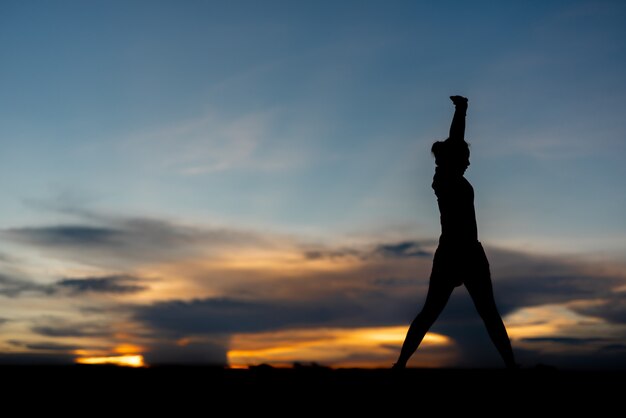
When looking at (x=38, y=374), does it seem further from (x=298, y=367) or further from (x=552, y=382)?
(x=552, y=382)

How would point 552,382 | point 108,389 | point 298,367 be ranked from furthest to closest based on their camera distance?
1. point 298,367
2. point 552,382
3. point 108,389

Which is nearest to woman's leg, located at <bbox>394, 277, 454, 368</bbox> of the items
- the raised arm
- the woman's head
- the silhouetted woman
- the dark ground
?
the silhouetted woman

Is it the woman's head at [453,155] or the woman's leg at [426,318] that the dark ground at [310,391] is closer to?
the woman's leg at [426,318]

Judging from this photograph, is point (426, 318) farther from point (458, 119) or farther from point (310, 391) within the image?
point (458, 119)

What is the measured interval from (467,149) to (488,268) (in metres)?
1.35

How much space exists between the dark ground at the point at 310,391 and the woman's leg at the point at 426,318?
0.86ft

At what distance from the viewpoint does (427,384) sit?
22.4 ft

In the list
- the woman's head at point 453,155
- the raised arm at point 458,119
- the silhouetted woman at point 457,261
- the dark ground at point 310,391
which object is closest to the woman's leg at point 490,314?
the silhouetted woman at point 457,261

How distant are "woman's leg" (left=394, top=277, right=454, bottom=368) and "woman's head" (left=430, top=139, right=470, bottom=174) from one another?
1285 mm

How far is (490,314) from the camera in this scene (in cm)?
782

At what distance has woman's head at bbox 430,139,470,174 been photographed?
25.9 feet

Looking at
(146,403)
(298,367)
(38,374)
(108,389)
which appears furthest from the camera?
(298,367)

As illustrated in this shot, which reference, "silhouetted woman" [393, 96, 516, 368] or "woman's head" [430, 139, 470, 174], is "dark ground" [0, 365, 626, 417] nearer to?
"silhouetted woman" [393, 96, 516, 368]

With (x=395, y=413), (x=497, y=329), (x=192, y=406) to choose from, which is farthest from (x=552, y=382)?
(x=192, y=406)
